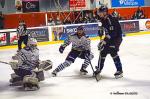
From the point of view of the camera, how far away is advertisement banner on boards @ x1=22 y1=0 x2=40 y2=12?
2021 centimetres

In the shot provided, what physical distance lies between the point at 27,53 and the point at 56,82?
104 cm

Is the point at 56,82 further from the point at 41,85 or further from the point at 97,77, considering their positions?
the point at 97,77

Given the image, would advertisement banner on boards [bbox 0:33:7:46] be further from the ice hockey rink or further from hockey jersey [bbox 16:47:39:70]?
hockey jersey [bbox 16:47:39:70]

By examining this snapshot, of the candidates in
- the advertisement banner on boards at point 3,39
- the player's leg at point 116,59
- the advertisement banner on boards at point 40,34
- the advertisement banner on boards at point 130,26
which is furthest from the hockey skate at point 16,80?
the advertisement banner on boards at point 130,26

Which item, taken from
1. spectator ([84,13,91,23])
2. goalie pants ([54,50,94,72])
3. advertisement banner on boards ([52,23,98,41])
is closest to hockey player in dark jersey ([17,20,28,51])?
advertisement banner on boards ([52,23,98,41])

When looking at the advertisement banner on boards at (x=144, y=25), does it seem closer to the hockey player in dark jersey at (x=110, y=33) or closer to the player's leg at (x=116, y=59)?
the player's leg at (x=116, y=59)

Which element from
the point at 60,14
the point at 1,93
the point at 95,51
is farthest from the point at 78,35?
the point at 60,14

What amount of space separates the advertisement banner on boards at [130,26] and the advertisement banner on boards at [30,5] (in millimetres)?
5047

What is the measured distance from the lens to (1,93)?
713 cm

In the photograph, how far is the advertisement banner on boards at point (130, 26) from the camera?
727 inches

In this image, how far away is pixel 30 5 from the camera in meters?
20.3

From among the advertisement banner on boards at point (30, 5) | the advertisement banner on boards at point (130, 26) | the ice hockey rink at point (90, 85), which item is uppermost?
the advertisement banner on boards at point (30, 5)

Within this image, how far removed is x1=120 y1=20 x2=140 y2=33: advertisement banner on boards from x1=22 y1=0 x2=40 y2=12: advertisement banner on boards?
5.05 m

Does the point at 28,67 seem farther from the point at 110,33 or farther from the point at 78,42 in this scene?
the point at 110,33
